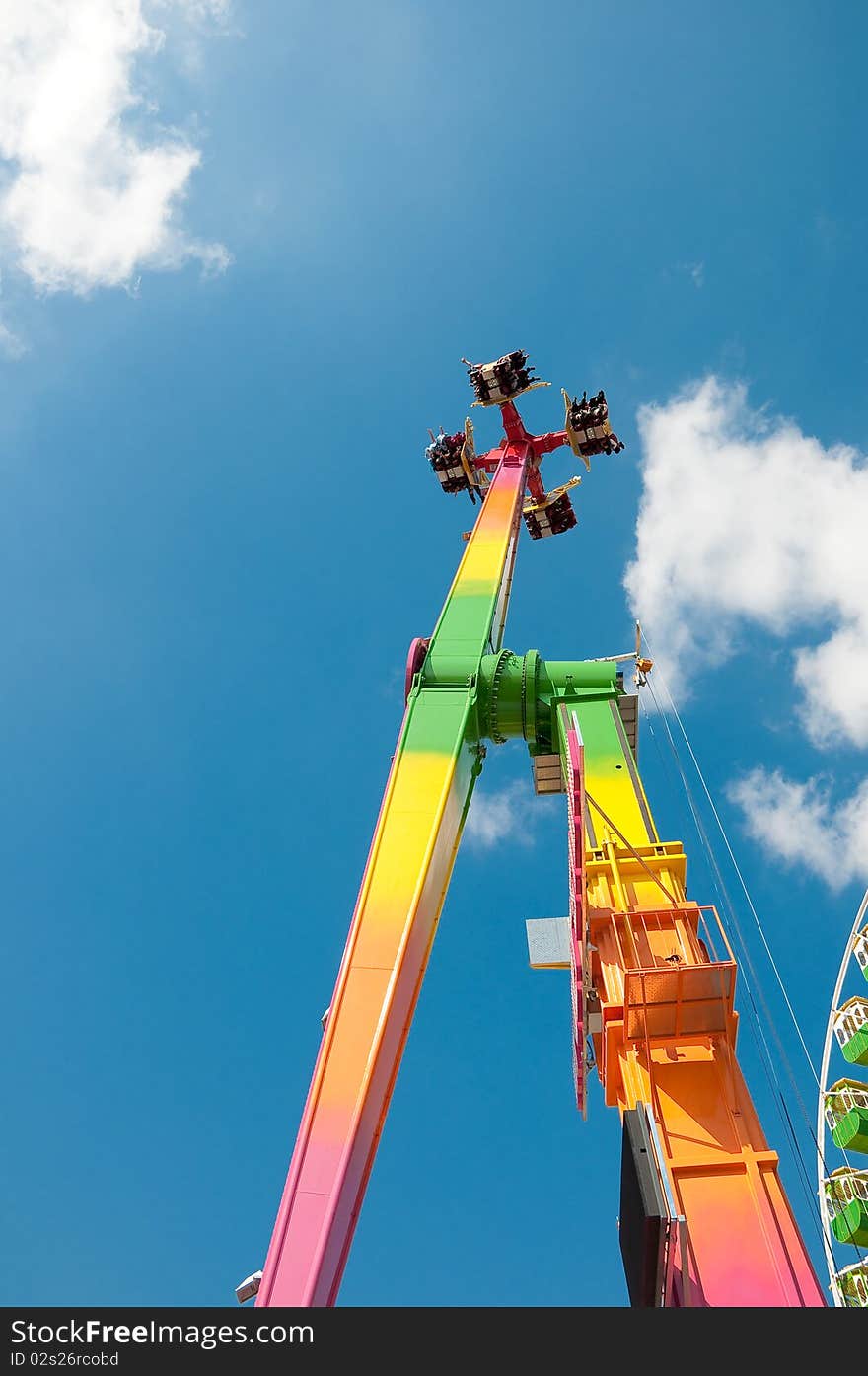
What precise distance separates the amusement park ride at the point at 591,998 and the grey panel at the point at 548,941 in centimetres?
3

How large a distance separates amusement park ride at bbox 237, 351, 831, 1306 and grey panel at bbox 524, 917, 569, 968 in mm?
33

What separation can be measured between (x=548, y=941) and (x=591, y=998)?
2.31m

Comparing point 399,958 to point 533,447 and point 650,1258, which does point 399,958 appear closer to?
point 650,1258

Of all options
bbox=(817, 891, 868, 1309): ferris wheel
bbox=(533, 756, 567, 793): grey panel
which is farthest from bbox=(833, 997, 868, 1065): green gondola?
bbox=(533, 756, 567, 793): grey panel

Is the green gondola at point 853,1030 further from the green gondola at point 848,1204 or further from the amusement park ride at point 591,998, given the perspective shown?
the amusement park ride at point 591,998

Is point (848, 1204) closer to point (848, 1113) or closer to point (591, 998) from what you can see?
point (848, 1113)

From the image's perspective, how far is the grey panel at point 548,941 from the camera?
1223 cm

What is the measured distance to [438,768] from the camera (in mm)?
11664

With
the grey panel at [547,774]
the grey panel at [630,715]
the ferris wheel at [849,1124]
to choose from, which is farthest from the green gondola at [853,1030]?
the grey panel at [630,715]

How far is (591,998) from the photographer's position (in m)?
10.1
